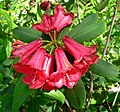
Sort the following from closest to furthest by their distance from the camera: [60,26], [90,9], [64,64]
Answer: [64,64] → [60,26] → [90,9]

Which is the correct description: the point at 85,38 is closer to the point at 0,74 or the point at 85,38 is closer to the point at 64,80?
the point at 64,80

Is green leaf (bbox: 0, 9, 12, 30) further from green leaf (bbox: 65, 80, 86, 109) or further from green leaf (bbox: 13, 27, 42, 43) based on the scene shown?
green leaf (bbox: 65, 80, 86, 109)

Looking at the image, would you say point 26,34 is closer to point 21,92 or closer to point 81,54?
point 21,92

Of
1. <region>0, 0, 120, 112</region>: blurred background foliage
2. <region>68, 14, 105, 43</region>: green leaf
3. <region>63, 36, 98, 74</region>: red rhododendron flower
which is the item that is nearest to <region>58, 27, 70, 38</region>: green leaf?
<region>68, 14, 105, 43</region>: green leaf

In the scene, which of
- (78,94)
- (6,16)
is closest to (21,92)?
(78,94)

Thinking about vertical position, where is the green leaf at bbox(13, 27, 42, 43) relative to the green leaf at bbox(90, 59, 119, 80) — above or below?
above

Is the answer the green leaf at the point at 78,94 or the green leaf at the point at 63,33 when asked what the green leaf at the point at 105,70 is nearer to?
the green leaf at the point at 78,94

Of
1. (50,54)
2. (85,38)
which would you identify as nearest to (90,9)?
(85,38)
